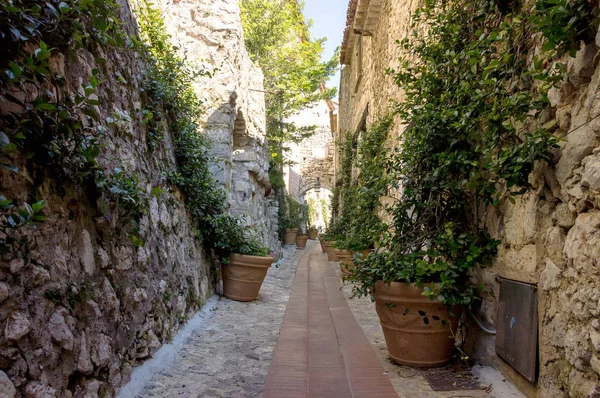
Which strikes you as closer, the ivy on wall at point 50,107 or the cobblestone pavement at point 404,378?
the ivy on wall at point 50,107

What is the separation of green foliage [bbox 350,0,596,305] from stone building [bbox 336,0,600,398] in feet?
0.27

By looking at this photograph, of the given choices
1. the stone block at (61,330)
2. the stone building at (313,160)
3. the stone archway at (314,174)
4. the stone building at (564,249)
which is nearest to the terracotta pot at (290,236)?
the stone building at (313,160)

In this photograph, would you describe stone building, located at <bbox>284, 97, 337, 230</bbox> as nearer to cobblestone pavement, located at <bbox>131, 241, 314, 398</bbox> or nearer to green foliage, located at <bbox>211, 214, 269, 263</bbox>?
green foliage, located at <bbox>211, 214, 269, 263</bbox>

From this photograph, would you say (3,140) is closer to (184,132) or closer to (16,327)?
(16,327)

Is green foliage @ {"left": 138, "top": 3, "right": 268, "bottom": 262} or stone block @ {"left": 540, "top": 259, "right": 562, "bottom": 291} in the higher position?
green foliage @ {"left": 138, "top": 3, "right": 268, "bottom": 262}

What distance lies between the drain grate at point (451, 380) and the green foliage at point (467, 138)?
17.4 inches

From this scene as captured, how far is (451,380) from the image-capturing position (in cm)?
240

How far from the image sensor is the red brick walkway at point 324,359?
233 cm

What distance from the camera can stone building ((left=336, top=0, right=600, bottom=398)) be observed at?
60.1 inches

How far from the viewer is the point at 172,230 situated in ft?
11.7

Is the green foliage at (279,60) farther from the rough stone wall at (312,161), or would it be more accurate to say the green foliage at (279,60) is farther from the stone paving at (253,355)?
the rough stone wall at (312,161)

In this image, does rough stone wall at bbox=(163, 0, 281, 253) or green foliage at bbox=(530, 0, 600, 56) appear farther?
rough stone wall at bbox=(163, 0, 281, 253)

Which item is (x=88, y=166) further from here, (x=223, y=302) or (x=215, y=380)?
(x=223, y=302)

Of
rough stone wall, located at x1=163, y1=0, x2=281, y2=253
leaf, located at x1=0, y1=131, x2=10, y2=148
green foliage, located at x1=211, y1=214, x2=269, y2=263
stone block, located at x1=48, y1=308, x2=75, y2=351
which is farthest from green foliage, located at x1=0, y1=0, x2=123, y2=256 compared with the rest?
rough stone wall, located at x1=163, y1=0, x2=281, y2=253
